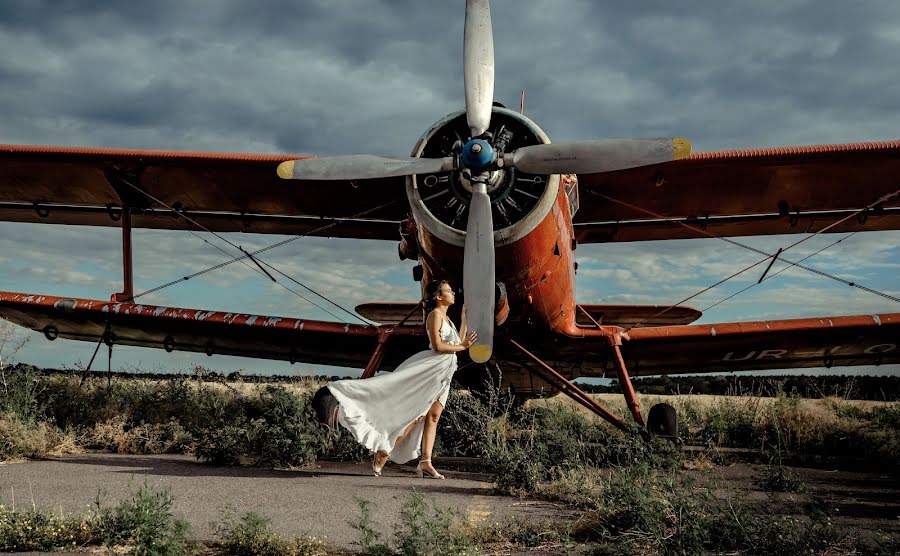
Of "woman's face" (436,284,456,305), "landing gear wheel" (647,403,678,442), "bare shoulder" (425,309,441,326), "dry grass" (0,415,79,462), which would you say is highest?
"woman's face" (436,284,456,305)

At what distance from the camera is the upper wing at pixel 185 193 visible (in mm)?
9484

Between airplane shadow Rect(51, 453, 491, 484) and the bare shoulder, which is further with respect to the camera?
airplane shadow Rect(51, 453, 491, 484)

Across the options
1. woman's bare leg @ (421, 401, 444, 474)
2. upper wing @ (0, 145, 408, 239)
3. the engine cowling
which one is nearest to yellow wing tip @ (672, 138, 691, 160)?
the engine cowling

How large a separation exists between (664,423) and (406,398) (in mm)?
3803

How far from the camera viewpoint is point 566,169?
6742 millimetres

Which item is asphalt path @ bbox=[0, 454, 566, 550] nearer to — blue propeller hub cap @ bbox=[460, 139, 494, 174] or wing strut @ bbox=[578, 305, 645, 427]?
wing strut @ bbox=[578, 305, 645, 427]

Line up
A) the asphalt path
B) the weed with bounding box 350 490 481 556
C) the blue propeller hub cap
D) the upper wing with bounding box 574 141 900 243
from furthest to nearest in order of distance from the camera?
the upper wing with bounding box 574 141 900 243 < the blue propeller hub cap < the asphalt path < the weed with bounding box 350 490 481 556

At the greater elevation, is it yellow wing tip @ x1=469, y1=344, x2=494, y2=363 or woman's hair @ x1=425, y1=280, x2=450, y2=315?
woman's hair @ x1=425, y1=280, x2=450, y2=315

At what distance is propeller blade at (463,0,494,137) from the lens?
680cm

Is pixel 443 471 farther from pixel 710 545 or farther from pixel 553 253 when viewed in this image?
pixel 710 545

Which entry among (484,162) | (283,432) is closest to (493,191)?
(484,162)

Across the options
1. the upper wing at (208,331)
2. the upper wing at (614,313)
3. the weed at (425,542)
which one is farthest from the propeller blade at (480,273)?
the upper wing at (614,313)

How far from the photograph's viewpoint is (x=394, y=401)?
20.8ft

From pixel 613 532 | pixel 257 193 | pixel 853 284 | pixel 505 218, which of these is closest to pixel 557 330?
pixel 505 218
